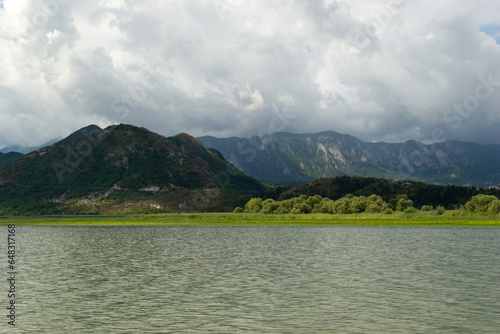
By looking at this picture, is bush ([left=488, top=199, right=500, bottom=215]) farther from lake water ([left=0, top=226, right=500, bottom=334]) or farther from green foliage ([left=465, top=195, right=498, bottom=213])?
lake water ([left=0, top=226, right=500, bottom=334])

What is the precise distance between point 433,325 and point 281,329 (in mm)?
9898

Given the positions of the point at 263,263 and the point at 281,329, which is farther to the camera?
the point at 263,263

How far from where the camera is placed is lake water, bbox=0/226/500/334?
26.9 metres

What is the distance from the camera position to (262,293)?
37.1 meters

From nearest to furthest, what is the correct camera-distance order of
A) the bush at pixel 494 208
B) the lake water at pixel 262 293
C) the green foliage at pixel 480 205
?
the lake water at pixel 262 293 → the bush at pixel 494 208 → the green foliage at pixel 480 205

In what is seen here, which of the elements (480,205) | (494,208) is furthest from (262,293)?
(480,205)

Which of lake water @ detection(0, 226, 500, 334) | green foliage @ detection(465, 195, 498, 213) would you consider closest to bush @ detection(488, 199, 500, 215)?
green foliage @ detection(465, 195, 498, 213)

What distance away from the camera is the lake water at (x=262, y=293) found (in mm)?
26906

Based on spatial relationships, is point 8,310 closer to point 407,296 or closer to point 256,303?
point 256,303

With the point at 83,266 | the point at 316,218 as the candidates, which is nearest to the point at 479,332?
the point at 83,266

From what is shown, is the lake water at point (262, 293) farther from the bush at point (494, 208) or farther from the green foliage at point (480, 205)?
the green foliage at point (480, 205)

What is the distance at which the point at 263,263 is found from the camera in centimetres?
5716

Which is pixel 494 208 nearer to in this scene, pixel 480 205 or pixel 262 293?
pixel 480 205

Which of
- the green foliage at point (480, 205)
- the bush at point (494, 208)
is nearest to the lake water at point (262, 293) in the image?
the bush at point (494, 208)
